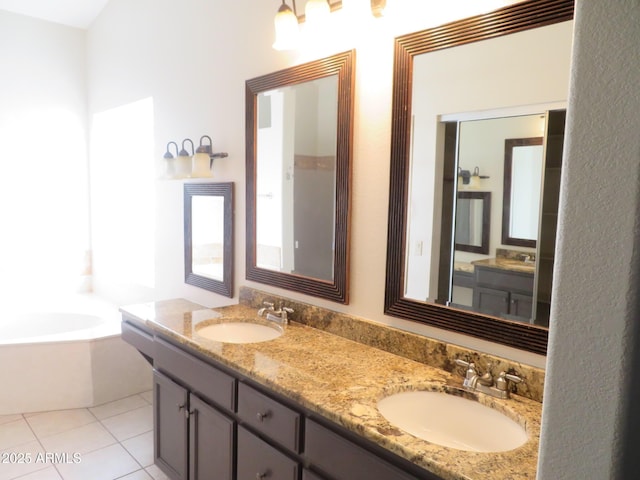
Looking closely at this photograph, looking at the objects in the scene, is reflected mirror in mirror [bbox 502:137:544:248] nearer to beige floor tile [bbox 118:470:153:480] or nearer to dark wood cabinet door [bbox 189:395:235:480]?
dark wood cabinet door [bbox 189:395:235:480]

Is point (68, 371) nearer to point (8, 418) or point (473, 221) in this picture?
point (8, 418)

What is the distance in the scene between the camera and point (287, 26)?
1.89m

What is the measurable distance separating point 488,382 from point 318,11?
1511 mm

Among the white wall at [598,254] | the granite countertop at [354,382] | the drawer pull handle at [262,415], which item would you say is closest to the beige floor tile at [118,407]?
the granite countertop at [354,382]

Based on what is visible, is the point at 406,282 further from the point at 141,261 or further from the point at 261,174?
the point at 141,261

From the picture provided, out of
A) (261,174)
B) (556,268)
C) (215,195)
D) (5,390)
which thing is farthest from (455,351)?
(5,390)

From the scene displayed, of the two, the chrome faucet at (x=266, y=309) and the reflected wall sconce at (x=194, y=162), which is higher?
the reflected wall sconce at (x=194, y=162)

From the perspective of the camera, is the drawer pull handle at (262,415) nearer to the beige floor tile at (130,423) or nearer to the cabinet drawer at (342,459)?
the cabinet drawer at (342,459)

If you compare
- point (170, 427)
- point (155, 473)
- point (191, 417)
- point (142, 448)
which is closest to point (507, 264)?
point (191, 417)

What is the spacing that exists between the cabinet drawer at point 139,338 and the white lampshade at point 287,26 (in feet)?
5.13

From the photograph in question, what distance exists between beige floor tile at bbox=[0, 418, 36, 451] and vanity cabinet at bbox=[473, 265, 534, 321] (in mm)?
2714

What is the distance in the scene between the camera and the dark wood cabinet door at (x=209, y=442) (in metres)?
1.72

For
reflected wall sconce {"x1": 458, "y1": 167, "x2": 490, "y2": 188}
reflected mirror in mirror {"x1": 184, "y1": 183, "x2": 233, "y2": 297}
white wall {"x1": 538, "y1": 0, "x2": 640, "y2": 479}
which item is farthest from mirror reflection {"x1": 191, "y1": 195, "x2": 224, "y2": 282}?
white wall {"x1": 538, "y1": 0, "x2": 640, "y2": 479}

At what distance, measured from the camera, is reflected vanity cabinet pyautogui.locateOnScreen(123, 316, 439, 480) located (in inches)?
48.8
